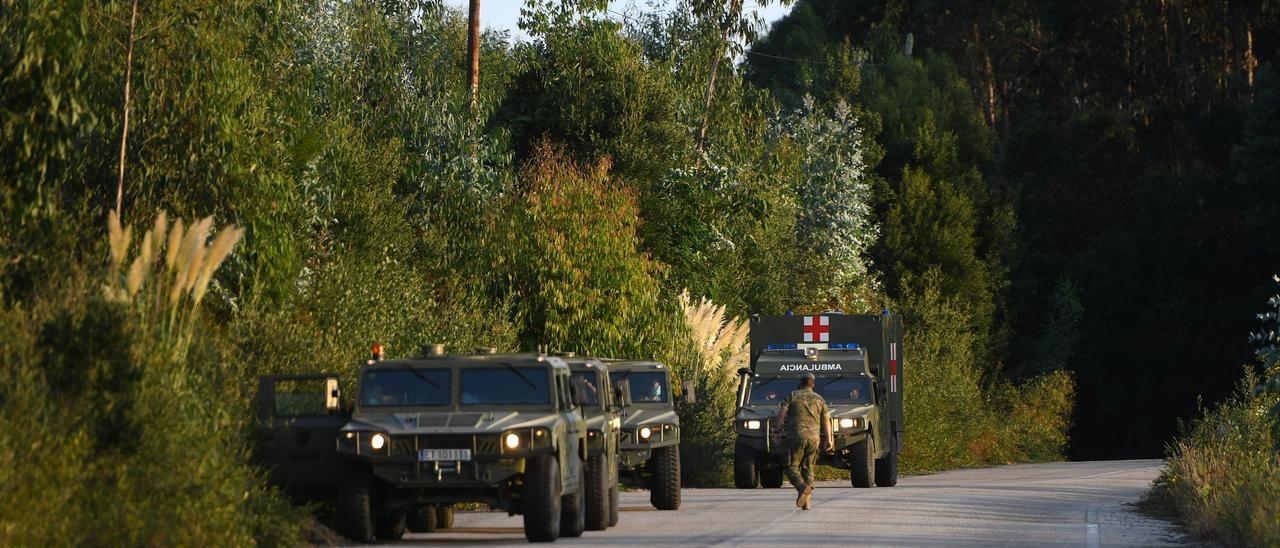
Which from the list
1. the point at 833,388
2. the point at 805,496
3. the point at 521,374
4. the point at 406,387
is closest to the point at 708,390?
the point at 833,388

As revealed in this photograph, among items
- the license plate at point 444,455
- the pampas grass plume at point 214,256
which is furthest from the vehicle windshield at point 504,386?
the pampas grass plume at point 214,256

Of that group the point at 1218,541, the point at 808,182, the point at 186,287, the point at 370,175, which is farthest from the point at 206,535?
the point at 808,182

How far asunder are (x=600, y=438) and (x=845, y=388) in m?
10.6

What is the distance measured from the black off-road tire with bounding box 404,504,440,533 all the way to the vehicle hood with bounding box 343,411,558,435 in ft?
7.24

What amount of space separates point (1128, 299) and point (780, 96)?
45.7ft

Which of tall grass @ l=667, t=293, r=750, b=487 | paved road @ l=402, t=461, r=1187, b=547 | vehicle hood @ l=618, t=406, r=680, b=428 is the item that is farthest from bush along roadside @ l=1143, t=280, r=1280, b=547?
tall grass @ l=667, t=293, r=750, b=487

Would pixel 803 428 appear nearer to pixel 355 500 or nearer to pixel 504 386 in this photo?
pixel 504 386

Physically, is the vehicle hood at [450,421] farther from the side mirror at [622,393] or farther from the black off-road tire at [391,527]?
the side mirror at [622,393]

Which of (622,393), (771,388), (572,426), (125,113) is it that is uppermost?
(125,113)

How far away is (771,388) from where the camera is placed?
30.3 m

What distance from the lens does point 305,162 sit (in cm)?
2764

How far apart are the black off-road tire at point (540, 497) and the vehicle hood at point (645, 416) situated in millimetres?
5893

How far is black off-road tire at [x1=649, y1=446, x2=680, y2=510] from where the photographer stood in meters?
24.0

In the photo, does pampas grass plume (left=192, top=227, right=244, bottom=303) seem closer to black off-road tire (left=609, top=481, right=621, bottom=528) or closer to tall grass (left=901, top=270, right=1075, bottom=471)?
black off-road tire (left=609, top=481, right=621, bottom=528)
